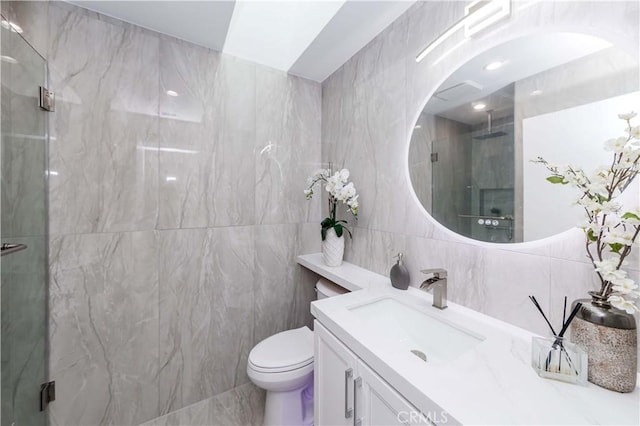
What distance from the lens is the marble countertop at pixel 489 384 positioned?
556mm

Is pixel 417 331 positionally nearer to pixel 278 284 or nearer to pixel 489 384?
pixel 489 384

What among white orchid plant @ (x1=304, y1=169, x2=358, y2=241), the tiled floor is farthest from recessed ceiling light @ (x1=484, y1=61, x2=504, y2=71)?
the tiled floor

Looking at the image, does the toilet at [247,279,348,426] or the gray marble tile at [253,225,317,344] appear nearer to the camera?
the toilet at [247,279,348,426]

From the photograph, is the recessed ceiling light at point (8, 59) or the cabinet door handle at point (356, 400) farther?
the recessed ceiling light at point (8, 59)

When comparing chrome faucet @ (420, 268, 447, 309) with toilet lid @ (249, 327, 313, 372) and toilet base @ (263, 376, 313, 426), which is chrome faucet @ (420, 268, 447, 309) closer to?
toilet lid @ (249, 327, 313, 372)

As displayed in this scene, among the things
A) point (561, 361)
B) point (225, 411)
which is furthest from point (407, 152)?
point (225, 411)

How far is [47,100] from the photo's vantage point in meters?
1.24

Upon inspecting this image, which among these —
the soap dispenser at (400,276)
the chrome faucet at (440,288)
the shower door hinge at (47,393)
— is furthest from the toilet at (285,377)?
the shower door hinge at (47,393)

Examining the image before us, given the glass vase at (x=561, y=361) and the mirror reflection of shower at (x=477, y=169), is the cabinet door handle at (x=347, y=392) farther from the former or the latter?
the mirror reflection of shower at (x=477, y=169)

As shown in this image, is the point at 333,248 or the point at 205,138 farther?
the point at 333,248

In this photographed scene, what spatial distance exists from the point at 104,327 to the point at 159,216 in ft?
2.23

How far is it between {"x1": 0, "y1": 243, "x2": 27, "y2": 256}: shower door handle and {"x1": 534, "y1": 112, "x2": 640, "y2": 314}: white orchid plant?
6.88ft

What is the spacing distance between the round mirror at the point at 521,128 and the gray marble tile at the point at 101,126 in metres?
1.62

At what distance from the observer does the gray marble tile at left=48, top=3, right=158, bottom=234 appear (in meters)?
1.29
